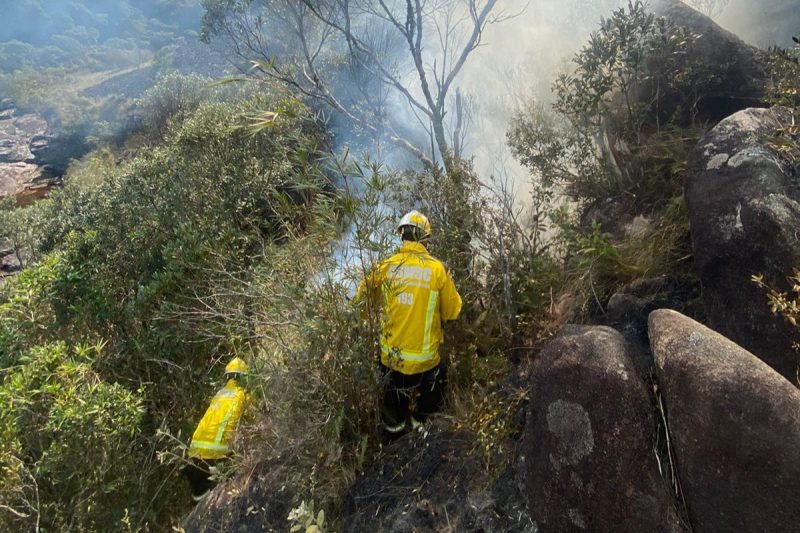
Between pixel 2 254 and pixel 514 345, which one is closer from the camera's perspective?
pixel 514 345

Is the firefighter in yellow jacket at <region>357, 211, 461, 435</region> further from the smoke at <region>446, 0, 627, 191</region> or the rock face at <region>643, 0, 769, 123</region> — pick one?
the smoke at <region>446, 0, 627, 191</region>

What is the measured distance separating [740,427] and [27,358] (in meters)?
5.21

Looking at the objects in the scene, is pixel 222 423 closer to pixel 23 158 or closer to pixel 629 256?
pixel 629 256

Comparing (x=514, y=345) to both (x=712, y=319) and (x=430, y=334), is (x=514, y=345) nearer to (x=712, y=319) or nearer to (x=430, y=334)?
(x=430, y=334)

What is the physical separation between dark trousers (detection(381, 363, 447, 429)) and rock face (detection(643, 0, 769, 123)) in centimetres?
324

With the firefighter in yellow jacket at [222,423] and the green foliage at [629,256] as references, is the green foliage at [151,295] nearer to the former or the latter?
the firefighter in yellow jacket at [222,423]

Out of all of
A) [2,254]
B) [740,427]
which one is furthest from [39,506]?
[2,254]

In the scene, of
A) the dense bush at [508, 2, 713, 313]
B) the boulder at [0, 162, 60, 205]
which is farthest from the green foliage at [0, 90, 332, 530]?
the boulder at [0, 162, 60, 205]

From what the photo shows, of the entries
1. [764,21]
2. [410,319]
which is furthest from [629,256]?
[764,21]

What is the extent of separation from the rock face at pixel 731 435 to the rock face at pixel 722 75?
10.5ft

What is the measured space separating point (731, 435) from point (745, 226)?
134 cm

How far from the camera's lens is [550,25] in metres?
10.2

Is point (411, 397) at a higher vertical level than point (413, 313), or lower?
lower

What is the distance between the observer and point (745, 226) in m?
2.72
